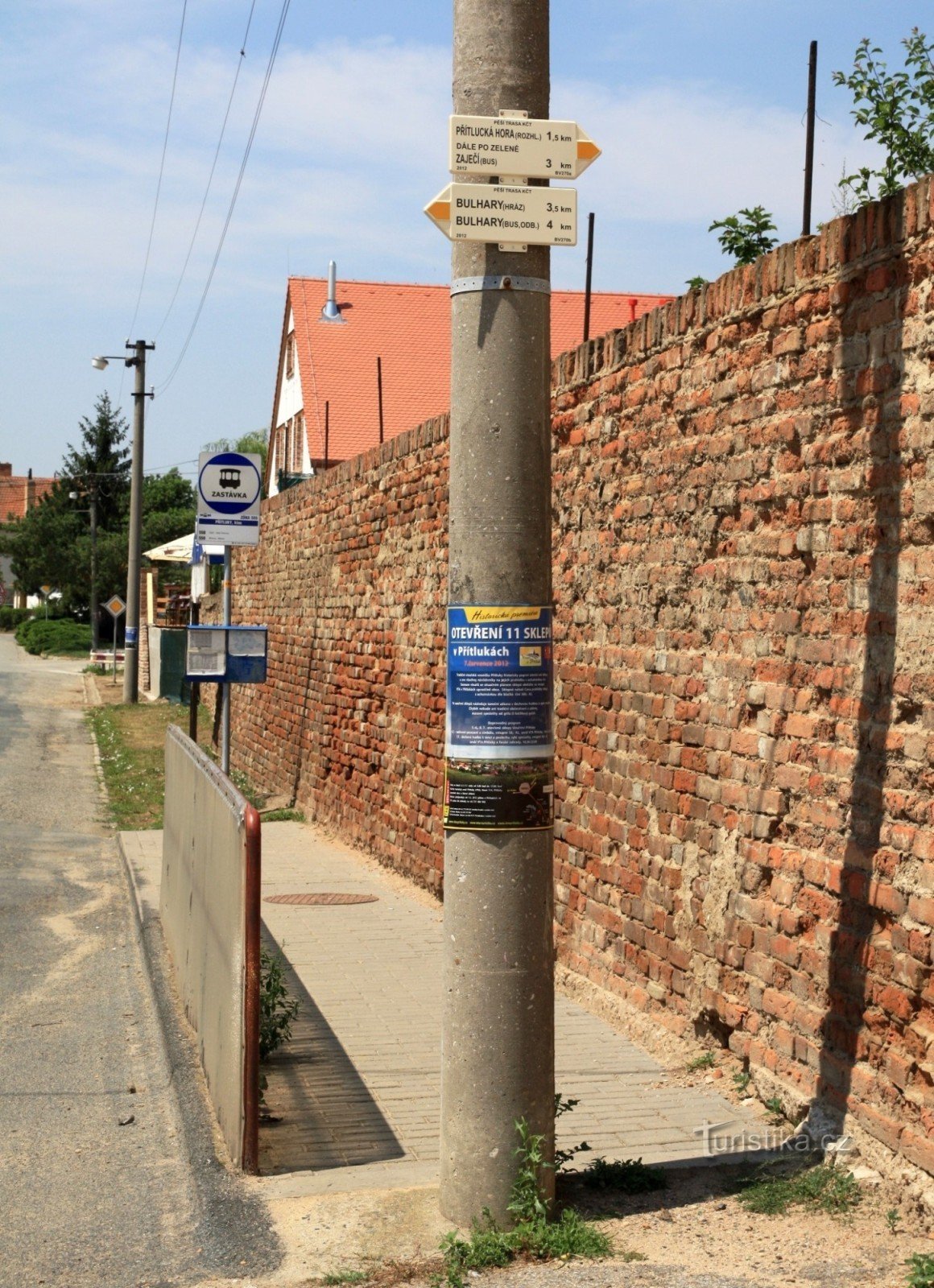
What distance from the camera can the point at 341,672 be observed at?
46.0 feet

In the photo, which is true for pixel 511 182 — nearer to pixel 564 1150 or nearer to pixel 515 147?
pixel 515 147

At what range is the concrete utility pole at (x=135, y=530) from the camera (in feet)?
119

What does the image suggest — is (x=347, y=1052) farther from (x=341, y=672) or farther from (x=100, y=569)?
(x=100, y=569)

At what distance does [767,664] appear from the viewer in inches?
233

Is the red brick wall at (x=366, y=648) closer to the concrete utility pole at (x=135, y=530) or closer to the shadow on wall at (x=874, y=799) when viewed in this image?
the shadow on wall at (x=874, y=799)

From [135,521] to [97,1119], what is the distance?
32.2 m

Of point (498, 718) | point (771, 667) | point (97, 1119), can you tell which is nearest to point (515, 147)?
point (498, 718)

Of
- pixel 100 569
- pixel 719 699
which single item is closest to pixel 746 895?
pixel 719 699

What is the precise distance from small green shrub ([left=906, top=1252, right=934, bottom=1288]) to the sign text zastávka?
5.08ft

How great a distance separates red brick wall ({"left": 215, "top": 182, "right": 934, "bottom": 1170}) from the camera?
4.94m

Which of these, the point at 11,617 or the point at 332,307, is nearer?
the point at 332,307

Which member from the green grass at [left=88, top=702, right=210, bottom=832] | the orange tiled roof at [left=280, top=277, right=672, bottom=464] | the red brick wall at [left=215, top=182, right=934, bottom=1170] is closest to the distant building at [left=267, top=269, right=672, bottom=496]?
the orange tiled roof at [left=280, top=277, right=672, bottom=464]

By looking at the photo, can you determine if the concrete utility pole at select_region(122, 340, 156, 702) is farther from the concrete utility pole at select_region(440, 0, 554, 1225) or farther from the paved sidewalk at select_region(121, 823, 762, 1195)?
the concrete utility pole at select_region(440, 0, 554, 1225)

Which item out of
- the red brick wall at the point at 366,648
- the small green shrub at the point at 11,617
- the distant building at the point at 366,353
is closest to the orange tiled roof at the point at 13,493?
the small green shrub at the point at 11,617
